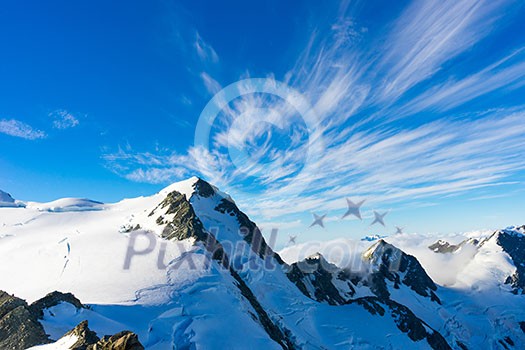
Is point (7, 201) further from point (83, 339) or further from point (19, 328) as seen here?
point (83, 339)

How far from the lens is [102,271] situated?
5131 cm

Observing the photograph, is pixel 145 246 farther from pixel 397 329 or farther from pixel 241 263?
pixel 397 329

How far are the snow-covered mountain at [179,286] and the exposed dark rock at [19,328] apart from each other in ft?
0.38

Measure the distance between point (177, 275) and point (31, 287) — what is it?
26.9 meters

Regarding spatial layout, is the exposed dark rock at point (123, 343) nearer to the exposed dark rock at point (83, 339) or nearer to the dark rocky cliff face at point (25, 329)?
the exposed dark rock at point (83, 339)

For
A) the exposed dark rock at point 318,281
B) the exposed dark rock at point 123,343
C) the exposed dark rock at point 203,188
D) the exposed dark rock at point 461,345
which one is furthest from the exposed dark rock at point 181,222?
the exposed dark rock at point 461,345

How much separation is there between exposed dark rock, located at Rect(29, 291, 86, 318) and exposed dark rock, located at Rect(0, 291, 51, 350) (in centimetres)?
128

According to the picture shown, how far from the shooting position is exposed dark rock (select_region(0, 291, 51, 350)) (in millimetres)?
23062

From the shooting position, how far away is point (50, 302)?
3069 centimetres

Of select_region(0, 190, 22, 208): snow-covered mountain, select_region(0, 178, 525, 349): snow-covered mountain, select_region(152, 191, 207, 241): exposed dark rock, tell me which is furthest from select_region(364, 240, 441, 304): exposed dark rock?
select_region(0, 190, 22, 208): snow-covered mountain

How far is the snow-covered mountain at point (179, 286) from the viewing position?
32.3 m

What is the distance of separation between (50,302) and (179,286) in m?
17.8

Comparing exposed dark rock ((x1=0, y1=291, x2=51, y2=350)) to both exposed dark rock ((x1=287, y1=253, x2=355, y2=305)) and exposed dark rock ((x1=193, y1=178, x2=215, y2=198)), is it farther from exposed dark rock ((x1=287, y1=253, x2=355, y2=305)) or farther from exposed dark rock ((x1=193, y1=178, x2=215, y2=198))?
exposed dark rock ((x1=287, y1=253, x2=355, y2=305))

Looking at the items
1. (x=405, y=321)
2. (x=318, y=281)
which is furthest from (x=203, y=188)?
(x=405, y=321)
